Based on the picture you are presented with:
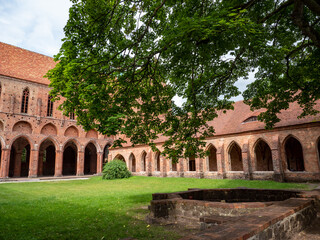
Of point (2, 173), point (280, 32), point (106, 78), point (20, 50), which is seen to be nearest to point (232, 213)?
point (106, 78)

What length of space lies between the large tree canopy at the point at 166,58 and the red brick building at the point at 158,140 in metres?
9.27

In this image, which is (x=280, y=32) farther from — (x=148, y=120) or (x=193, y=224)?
(x=193, y=224)

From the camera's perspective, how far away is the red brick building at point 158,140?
58.1 feet

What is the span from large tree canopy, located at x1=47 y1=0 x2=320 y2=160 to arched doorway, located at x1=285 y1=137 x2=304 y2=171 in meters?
15.0

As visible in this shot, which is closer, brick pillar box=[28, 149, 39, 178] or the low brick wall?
the low brick wall

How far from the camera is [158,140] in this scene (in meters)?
26.9

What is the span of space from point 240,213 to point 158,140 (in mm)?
21286

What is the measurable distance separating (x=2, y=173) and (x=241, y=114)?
2869 centimetres

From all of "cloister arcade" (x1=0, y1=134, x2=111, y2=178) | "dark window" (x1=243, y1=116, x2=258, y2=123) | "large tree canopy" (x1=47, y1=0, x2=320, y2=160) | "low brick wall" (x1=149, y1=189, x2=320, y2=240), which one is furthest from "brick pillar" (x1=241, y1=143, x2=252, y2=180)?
"cloister arcade" (x1=0, y1=134, x2=111, y2=178)

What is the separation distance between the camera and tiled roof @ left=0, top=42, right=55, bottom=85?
95.6ft

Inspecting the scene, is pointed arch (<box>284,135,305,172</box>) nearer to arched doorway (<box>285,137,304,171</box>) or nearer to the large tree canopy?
arched doorway (<box>285,137,304,171</box>)

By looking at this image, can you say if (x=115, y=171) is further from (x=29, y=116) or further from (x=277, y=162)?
(x=277, y=162)

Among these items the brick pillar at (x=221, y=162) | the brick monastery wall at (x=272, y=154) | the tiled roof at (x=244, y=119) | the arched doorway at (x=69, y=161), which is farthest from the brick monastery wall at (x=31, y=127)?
the brick pillar at (x=221, y=162)

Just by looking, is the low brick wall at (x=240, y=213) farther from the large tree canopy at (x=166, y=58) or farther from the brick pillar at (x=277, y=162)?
the brick pillar at (x=277, y=162)
